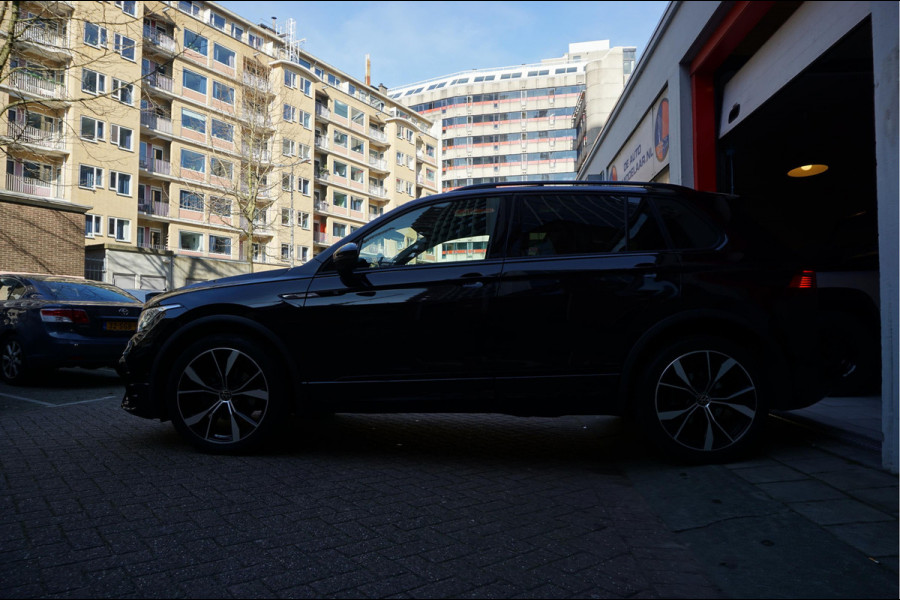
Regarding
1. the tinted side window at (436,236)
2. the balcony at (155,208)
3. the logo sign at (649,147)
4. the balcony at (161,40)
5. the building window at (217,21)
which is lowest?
the tinted side window at (436,236)

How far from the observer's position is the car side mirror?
13.3ft

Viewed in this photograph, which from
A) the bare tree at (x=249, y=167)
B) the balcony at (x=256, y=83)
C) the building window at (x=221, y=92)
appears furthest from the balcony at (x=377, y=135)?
the balcony at (x=256, y=83)

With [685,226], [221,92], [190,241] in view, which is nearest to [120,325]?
[685,226]

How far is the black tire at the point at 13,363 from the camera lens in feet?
25.1

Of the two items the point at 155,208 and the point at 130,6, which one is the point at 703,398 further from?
the point at 130,6

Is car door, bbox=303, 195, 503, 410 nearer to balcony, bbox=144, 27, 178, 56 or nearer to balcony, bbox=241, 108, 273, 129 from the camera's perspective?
balcony, bbox=241, 108, 273, 129

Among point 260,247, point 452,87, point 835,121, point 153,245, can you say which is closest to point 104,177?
point 153,245

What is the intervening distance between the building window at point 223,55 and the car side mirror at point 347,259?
46.6 m

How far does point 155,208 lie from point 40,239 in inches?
721

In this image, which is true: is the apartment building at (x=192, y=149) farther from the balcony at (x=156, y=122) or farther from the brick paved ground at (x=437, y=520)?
the brick paved ground at (x=437, y=520)

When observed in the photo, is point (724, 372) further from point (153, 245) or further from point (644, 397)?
point (153, 245)

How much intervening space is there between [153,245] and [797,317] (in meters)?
43.2

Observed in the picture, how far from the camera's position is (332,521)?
296cm

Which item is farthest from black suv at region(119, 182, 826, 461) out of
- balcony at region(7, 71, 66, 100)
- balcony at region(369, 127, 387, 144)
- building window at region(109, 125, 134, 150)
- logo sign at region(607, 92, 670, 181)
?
Answer: balcony at region(369, 127, 387, 144)
